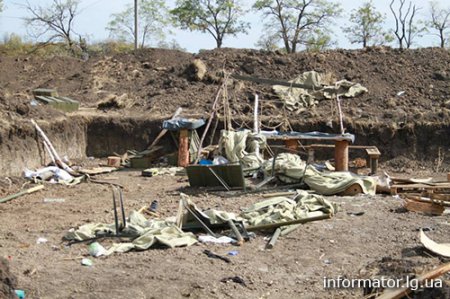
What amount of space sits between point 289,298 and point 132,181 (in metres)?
7.75

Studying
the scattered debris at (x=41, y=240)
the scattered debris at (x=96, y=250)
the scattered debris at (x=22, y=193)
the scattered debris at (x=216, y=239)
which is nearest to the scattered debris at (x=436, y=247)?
the scattered debris at (x=216, y=239)

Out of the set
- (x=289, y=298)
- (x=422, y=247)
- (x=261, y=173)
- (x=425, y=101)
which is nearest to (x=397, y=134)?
(x=425, y=101)

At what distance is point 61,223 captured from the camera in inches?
352

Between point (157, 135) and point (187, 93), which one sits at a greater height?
point (187, 93)

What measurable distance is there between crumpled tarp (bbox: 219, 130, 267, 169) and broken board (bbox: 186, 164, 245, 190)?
1.47 m

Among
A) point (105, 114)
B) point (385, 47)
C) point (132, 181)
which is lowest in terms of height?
point (132, 181)

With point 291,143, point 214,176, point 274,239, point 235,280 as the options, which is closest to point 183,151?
point 291,143

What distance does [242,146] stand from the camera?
13273 millimetres

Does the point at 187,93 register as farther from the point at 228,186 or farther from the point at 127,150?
the point at 228,186

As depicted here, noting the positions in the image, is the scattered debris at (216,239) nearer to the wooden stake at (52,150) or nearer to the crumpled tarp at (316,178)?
the crumpled tarp at (316,178)

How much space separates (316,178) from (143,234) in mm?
4559

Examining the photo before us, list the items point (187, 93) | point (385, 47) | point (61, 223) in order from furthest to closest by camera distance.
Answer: point (385, 47), point (187, 93), point (61, 223)

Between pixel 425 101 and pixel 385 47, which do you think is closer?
pixel 425 101

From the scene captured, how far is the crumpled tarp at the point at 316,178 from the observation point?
35.8 ft
